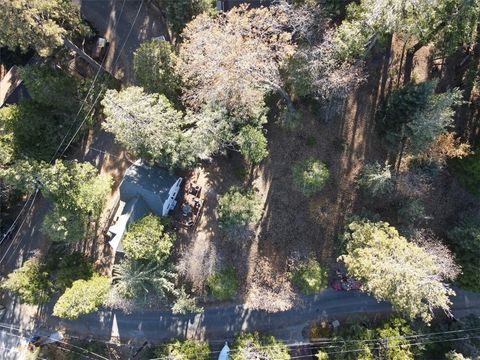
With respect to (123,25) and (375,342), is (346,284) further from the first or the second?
(123,25)

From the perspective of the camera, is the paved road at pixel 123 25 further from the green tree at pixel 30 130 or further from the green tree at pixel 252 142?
the green tree at pixel 252 142

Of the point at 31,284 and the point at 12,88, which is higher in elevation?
the point at 12,88

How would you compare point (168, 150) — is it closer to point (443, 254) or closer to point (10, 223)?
point (10, 223)

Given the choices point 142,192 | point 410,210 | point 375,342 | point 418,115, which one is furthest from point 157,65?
point 375,342

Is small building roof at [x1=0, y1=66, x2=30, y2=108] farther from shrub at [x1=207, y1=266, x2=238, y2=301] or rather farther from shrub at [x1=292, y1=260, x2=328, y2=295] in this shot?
shrub at [x1=292, y1=260, x2=328, y2=295]

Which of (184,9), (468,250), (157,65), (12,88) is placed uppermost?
(184,9)

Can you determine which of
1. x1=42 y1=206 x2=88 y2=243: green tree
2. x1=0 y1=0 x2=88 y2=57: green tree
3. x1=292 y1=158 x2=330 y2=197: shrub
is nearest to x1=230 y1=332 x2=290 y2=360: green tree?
x1=292 y1=158 x2=330 y2=197: shrub

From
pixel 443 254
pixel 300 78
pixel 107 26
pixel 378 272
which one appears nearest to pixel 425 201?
pixel 443 254
